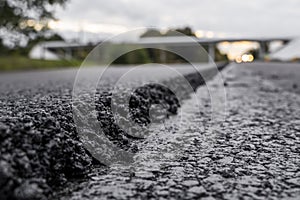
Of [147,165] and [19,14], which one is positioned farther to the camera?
[19,14]

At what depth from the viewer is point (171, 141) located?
10.0 feet

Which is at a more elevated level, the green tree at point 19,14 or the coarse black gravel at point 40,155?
the green tree at point 19,14

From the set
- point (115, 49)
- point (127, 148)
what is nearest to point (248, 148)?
point (127, 148)

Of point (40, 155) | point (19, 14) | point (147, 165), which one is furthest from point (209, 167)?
point (19, 14)

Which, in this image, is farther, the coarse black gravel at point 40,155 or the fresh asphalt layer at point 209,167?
the fresh asphalt layer at point 209,167

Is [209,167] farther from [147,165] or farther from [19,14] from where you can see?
[19,14]

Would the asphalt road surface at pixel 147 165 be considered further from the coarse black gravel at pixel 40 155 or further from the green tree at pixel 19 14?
the green tree at pixel 19 14

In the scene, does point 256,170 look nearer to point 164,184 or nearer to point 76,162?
point 164,184

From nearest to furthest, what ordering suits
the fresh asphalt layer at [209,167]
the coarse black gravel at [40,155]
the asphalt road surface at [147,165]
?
the coarse black gravel at [40,155], the asphalt road surface at [147,165], the fresh asphalt layer at [209,167]

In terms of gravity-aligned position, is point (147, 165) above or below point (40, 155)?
below

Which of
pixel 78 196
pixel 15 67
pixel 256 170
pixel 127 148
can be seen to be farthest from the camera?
pixel 15 67

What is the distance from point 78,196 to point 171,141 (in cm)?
142

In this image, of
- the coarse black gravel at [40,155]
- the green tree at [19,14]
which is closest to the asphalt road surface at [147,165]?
the coarse black gravel at [40,155]

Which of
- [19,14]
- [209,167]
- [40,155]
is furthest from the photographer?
[19,14]
